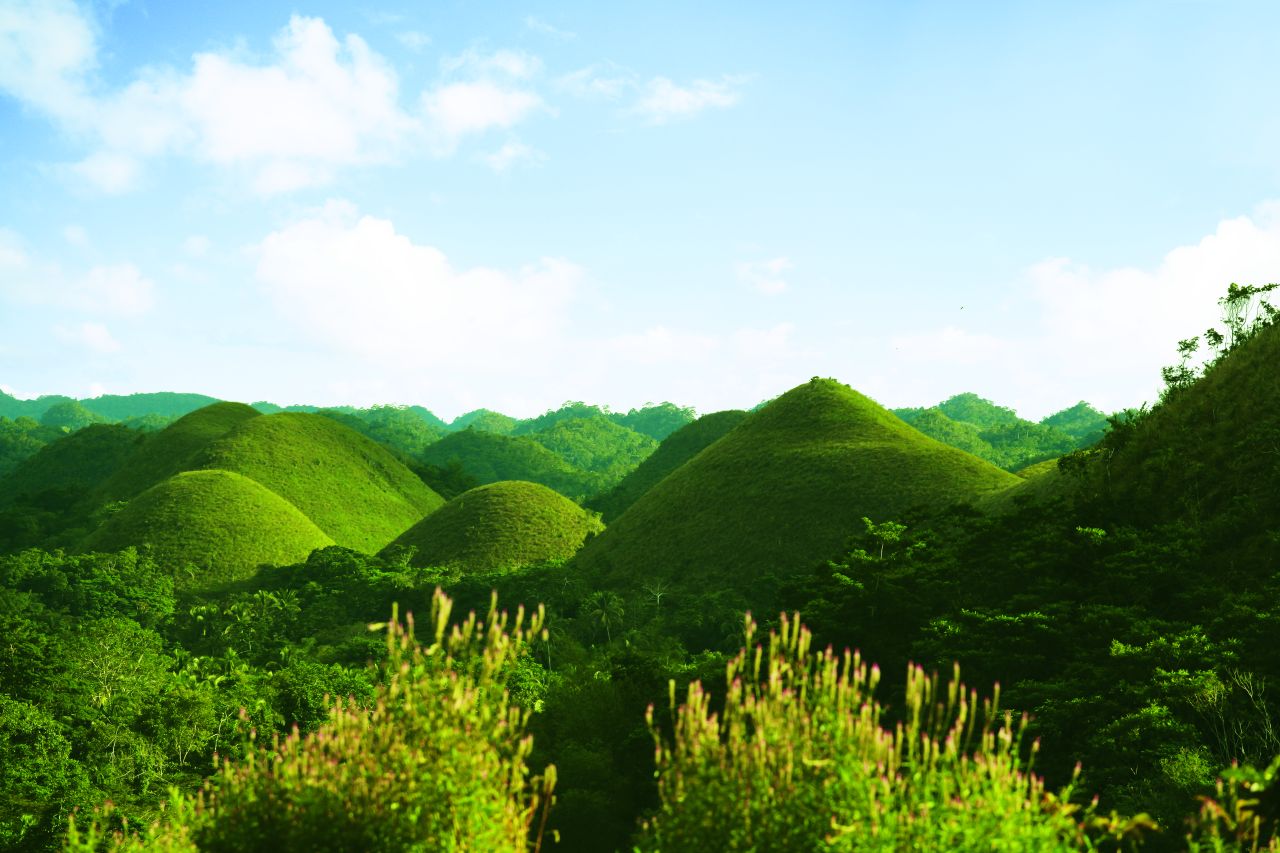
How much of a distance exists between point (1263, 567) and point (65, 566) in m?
71.8

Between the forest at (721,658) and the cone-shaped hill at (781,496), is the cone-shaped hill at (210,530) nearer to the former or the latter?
the forest at (721,658)

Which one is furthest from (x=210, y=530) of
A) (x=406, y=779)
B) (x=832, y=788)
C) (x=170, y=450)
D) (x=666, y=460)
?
(x=832, y=788)

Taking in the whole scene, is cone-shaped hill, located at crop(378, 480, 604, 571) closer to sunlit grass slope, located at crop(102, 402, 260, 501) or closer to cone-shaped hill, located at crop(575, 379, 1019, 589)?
cone-shaped hill, located at crop(575, 379, 1019, 589)

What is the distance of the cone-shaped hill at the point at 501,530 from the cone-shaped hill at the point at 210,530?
11.5 metres

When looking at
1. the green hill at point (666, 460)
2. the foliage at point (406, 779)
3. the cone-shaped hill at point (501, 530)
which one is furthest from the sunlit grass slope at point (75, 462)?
the foliage at point (406, 779)

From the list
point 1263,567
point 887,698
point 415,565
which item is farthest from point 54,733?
point 415,565

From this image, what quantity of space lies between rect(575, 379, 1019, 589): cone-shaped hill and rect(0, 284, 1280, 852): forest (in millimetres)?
374

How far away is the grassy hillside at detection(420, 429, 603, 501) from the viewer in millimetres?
157250

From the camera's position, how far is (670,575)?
6206 centimetres

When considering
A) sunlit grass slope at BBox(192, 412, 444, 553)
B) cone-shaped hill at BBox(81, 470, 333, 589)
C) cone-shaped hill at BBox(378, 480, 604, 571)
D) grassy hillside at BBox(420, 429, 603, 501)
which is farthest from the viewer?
grassy hillside at BBox(420, 429, 603, 501)

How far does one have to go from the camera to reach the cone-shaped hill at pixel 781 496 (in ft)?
197

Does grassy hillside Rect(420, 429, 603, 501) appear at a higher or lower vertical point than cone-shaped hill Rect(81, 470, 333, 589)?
higher

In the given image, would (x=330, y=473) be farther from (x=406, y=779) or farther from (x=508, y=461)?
(x=406, y=779)

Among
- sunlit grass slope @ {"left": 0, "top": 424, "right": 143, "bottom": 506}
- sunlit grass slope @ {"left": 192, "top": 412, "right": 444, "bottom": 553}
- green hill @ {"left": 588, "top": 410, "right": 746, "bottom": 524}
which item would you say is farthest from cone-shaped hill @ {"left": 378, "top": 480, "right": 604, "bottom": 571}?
sunlit grass slope @ {"left": 0, "top": 424, "right": 143, "bottom": 506}
